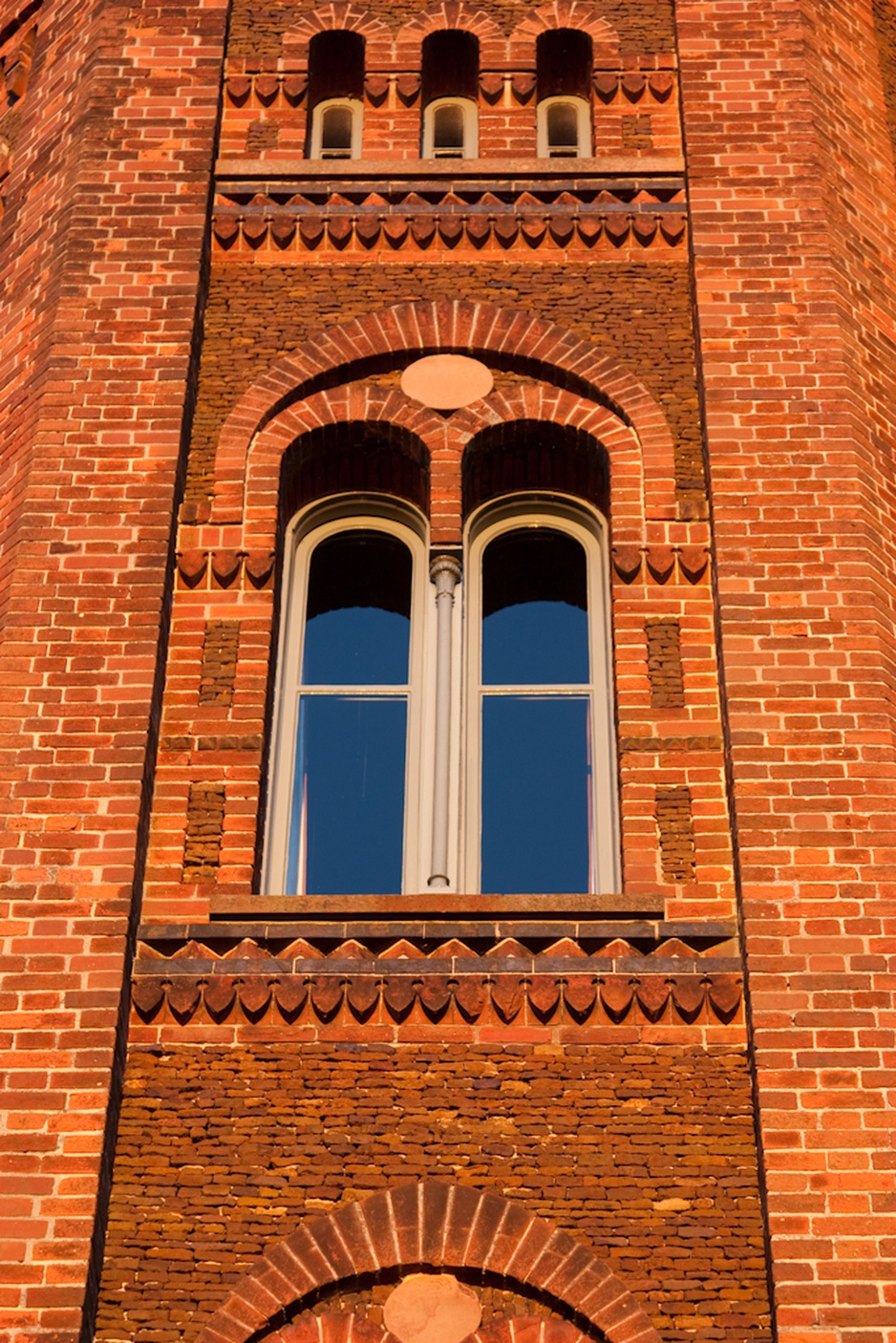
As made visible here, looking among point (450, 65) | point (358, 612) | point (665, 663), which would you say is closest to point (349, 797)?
point (358, 612)

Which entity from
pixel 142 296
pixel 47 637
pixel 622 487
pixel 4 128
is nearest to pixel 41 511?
pixel 47 637

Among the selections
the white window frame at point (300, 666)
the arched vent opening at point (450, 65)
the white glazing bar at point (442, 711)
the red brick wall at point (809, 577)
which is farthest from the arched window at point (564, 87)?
the white glazing bar at point (442, 711)

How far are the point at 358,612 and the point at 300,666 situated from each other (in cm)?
49

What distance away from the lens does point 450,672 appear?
10.6 metres

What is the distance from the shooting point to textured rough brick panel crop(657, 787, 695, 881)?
31.2 ft

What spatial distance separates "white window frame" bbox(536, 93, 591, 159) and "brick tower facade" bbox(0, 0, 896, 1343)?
28 millimetres

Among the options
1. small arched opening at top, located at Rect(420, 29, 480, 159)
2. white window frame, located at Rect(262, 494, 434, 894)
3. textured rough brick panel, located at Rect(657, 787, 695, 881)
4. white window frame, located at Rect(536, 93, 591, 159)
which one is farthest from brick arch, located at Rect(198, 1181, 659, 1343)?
small arched opening at top, located at Rect(420, 29, 480, 159)

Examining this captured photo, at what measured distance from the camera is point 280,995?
9094 millimetres

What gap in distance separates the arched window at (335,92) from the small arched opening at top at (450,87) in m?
0.38

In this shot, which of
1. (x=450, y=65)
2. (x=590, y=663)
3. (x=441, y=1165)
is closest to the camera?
(x=441, y=1165)

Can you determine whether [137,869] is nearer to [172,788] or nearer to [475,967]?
[172,788]

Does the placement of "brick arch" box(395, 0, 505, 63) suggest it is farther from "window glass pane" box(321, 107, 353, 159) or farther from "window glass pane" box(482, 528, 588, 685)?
"window glass pane" box(482, 528, 588, 685)

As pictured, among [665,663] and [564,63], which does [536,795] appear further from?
[564,63]

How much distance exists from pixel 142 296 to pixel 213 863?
3129mm
